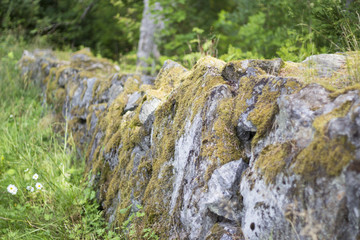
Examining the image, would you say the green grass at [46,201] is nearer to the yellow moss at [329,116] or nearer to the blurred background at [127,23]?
the yellow moss at [329,116]

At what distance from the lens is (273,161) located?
1762 mm

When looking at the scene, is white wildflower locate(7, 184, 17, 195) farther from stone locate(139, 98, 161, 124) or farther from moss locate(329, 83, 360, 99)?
moss locate(329, 83, 360, 99)

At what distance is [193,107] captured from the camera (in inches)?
102

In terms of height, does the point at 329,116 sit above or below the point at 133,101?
Answer: above

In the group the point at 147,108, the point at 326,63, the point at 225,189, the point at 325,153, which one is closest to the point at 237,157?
the point at 225,189

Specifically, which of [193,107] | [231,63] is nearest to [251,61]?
[231,63]

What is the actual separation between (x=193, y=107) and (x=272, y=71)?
2.35 feet

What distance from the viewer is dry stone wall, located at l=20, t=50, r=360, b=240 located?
1472mm

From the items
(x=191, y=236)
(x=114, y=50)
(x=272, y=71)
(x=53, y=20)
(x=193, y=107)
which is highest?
Result: (x=272, y=71)

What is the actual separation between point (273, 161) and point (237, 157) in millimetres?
443

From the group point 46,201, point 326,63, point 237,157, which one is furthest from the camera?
point 46,201

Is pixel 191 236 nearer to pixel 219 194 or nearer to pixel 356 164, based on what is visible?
pixel 219 194

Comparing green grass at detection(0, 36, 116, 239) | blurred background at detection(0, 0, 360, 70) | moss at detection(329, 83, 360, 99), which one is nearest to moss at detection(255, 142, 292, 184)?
moss at detection(329, 83, 360, 99)

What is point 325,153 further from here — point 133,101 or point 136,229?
point 133,101
